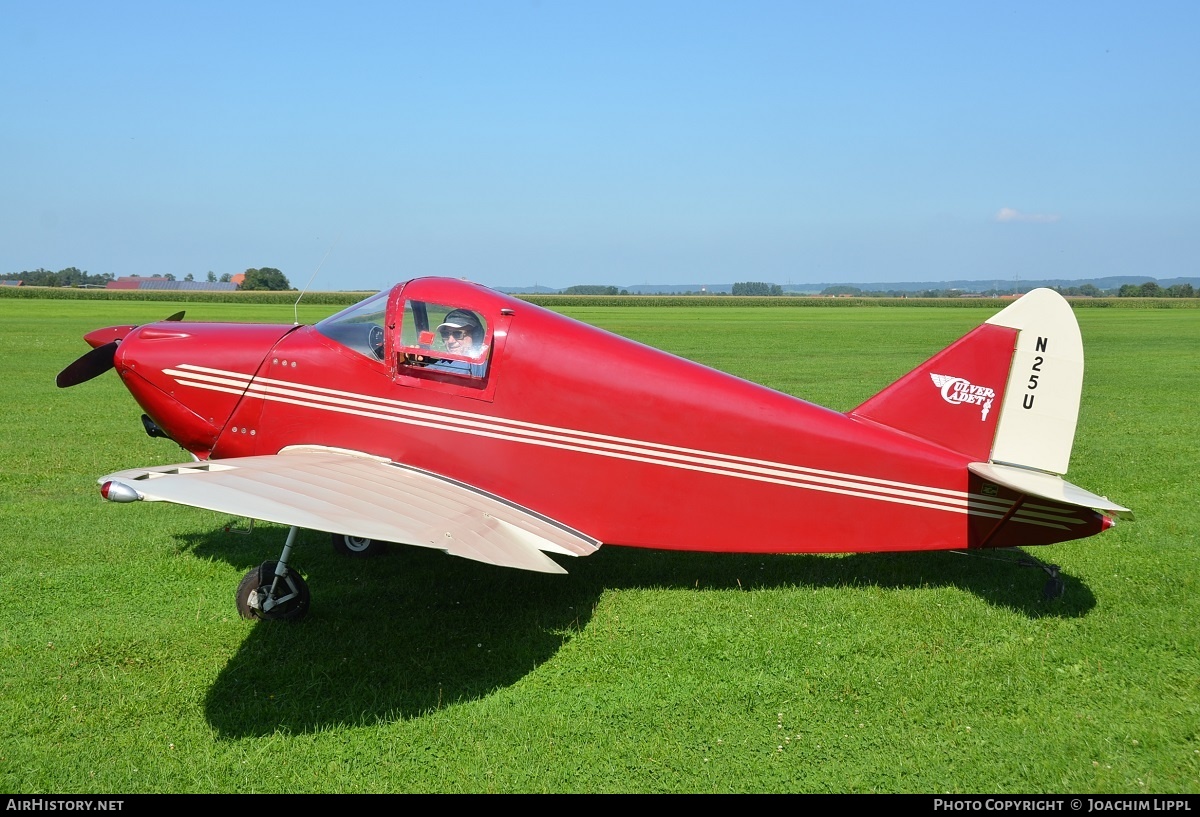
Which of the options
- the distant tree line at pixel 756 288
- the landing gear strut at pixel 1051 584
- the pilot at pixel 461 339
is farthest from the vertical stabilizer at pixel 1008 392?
the distant tree line at pixel 756 288

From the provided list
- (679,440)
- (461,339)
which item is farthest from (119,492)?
(679,440)

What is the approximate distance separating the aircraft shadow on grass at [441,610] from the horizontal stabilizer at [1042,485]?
99 centimetres

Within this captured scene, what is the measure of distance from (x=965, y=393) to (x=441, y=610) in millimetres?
3900

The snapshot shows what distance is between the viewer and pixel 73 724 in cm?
440

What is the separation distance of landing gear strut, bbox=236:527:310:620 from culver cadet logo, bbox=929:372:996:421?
4.49m

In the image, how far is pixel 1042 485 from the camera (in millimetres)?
5422

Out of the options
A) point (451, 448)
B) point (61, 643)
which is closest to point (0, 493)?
point (61, 643)

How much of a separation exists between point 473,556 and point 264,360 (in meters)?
2.59

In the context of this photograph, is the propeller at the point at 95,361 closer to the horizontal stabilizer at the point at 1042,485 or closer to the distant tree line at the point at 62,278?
the horizontal stabilizer at the point at 1042,485

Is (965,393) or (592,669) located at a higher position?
(965,393)

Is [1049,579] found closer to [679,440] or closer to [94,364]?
[679,440]

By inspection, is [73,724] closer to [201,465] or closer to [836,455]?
[201,465]

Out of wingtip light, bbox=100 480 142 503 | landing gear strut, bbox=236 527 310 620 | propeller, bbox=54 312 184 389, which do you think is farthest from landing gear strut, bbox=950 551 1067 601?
propeller, bbox=54 312 184 389

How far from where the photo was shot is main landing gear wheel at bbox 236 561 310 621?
18.6 feet
